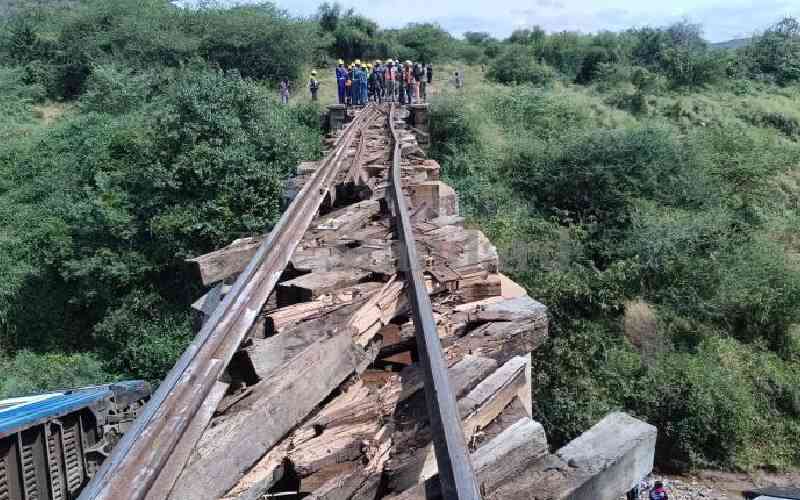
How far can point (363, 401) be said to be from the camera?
2.43m

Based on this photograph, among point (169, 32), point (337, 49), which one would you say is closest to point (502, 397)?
point (169, 32)

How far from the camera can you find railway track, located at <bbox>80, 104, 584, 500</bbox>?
1.91 meters

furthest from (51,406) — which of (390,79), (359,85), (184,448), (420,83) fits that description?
(420,83)

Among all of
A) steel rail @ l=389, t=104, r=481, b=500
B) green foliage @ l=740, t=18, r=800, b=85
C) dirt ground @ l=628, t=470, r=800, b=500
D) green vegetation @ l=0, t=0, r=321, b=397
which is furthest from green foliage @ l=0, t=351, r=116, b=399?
green foliage @ l=740, t=18, r=800, b=85

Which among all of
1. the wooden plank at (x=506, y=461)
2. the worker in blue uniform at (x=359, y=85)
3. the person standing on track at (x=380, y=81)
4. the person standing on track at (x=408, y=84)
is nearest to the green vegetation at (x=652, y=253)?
the person standing on track at (x=408, y=84)

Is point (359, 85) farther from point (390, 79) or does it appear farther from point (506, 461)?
point (506, 461)

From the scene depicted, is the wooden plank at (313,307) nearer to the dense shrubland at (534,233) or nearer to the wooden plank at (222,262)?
the wooden plank at (222,262)

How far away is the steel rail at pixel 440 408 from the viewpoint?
1.61m

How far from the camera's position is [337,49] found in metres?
39.9

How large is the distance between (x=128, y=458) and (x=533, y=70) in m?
32.6

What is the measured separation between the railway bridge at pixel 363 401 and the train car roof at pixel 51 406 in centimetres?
497

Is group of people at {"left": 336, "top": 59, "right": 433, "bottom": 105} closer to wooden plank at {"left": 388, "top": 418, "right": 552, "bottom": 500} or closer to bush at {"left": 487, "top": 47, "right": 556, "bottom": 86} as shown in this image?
bush at {"left": 487, "top": 47, "right": 556, "bottom": 86}

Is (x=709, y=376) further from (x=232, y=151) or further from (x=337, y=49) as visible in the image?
(x=337, y=49)

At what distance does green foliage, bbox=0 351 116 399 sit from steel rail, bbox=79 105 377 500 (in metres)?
9.49
